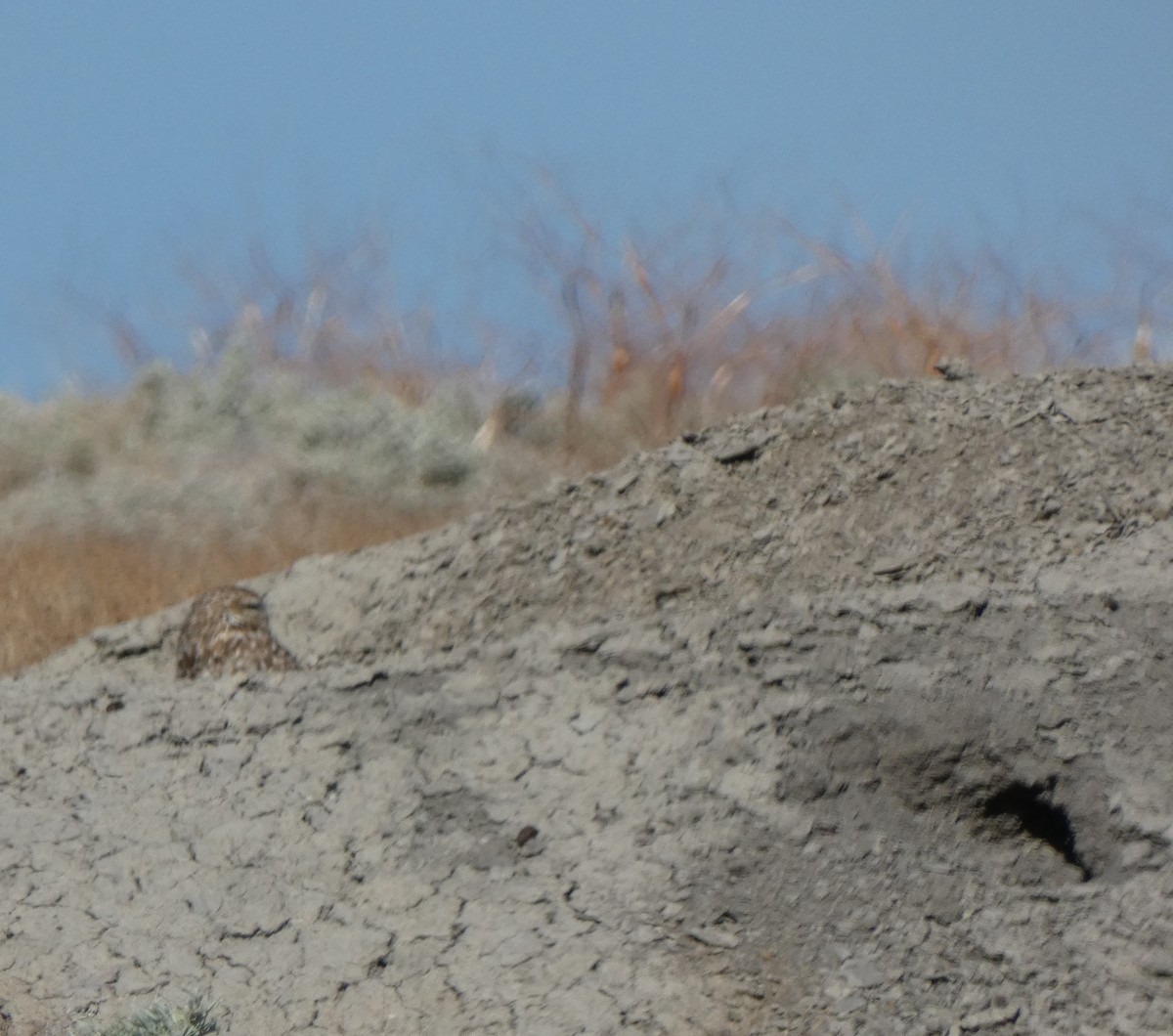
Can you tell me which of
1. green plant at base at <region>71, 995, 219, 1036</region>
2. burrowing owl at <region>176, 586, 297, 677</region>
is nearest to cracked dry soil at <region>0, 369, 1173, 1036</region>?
green plant at base at <region>71, 995, 219, 1036</region>

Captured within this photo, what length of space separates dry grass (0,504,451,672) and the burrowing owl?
1.80 meters

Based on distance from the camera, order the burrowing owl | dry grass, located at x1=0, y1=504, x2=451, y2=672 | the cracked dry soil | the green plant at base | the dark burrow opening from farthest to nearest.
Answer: dry grass, located at x1=0, y1=504, x2=451, y2=672, the burrowing owl, the dark burrow opening, the cracked dry soil, the green plant at base

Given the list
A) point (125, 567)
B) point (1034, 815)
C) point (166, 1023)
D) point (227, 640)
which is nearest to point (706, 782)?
point (1034, 815)

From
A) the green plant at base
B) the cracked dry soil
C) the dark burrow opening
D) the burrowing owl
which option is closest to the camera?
the green plant at base

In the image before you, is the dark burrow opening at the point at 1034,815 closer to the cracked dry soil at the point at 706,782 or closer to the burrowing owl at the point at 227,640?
the cracked dry soil at the point at 706,782

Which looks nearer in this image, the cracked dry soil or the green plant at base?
the green plant at base

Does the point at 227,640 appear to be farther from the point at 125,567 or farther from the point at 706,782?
the point at 125,567

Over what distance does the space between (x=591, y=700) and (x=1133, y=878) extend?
91.7 inches

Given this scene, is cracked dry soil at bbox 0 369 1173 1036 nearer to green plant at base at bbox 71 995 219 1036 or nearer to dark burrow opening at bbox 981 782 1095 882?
dark burrow opening at bbox 981 782 1095 882

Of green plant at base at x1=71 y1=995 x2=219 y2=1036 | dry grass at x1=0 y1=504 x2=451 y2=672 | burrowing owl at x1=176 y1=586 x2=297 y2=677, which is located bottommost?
green plant at base at x1=71 y1=995 x2=219 y2=1036

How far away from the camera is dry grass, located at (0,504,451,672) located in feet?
36.3

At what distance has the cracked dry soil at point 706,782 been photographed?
248 inches

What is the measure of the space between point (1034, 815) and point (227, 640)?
4.24 metres

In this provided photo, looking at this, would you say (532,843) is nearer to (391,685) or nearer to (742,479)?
(391,685)
